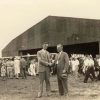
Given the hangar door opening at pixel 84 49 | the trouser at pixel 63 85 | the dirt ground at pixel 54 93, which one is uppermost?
the hangar door opening at pixel 84 49

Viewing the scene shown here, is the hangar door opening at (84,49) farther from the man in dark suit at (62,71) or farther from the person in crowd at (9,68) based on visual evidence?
the man in dark suit at (62,71)

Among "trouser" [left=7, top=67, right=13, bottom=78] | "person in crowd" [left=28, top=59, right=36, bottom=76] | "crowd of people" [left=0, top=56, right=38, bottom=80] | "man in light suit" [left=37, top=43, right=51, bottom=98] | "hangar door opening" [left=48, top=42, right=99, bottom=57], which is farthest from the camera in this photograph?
"hangar door opening" [left=48, top=42, right=99, bottom=57]

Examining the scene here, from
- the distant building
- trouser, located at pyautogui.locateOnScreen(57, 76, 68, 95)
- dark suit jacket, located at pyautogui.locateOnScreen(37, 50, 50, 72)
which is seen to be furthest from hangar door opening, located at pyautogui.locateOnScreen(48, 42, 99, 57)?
trouser, located at pyautogui.locateOnScreen(57, 76, 68, 95)

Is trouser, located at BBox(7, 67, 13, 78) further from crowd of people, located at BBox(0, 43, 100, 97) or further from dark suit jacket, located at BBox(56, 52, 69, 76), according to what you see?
dark suit jacket, located at BBox(56, 52, 69, 76)

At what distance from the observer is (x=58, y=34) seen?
32.6 metres

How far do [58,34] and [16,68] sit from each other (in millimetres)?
7526

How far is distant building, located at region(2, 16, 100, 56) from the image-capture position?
30161 mm

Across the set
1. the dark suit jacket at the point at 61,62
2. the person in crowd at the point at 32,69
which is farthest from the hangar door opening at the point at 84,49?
the dark suit jacket at the point at 61,62

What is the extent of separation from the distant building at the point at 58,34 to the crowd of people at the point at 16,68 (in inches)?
165

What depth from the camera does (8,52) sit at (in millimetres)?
38094

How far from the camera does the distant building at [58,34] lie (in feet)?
99.0

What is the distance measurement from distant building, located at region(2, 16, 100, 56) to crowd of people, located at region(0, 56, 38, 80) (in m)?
4.18

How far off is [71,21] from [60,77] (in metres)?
20.2

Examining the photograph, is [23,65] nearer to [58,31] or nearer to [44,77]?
[58,31]
